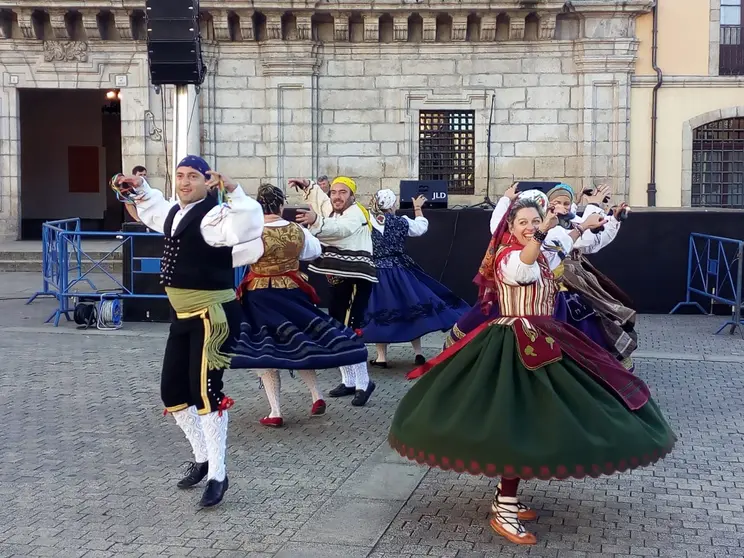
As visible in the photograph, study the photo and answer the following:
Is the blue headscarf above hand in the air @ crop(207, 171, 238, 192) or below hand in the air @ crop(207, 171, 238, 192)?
above

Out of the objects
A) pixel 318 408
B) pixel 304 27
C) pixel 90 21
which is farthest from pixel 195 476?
pixel 90 21

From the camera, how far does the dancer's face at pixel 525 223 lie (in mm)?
5414

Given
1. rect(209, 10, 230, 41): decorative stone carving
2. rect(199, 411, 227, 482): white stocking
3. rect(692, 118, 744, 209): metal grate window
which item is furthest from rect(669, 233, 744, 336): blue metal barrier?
rect(209, 10, 230, 41): decorative stone carving

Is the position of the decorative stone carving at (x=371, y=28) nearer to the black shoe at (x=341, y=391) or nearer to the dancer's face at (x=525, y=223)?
the black shoe at (x=341, y=391)

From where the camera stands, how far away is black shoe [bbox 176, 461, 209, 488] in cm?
588

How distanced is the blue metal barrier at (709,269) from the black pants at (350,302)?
5664mm

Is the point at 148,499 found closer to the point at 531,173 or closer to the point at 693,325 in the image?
the point at 693,325

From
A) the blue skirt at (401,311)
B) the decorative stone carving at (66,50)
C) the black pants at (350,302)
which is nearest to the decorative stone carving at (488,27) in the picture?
the decorative stone carving at (66,50)

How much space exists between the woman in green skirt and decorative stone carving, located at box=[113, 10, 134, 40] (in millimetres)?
14666

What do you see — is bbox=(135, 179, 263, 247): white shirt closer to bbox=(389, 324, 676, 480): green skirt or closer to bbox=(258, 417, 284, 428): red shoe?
bbox=(389, 324, 676, 480): green skirt

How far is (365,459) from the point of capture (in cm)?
662

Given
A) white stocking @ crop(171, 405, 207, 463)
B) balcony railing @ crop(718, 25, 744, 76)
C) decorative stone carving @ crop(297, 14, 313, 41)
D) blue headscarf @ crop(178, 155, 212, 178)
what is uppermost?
decorative stone carving @ crop(297, 14, 313, 41)

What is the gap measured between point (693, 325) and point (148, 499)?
28.2 ft

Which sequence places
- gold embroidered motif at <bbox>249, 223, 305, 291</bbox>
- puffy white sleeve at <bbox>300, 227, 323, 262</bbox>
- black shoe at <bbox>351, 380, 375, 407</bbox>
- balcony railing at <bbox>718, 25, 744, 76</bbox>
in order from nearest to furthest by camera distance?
gold embroidered motif at <bbox>249, 223, 305, 291</bbox> < puffy white sleeve at <bbox>300, 227, 323, 262</bbox> < black shoe at <bbox>351, 380, 375, 407</bbox> < balcony railing at <bbox>718, 25, 744, 76</bbox>
